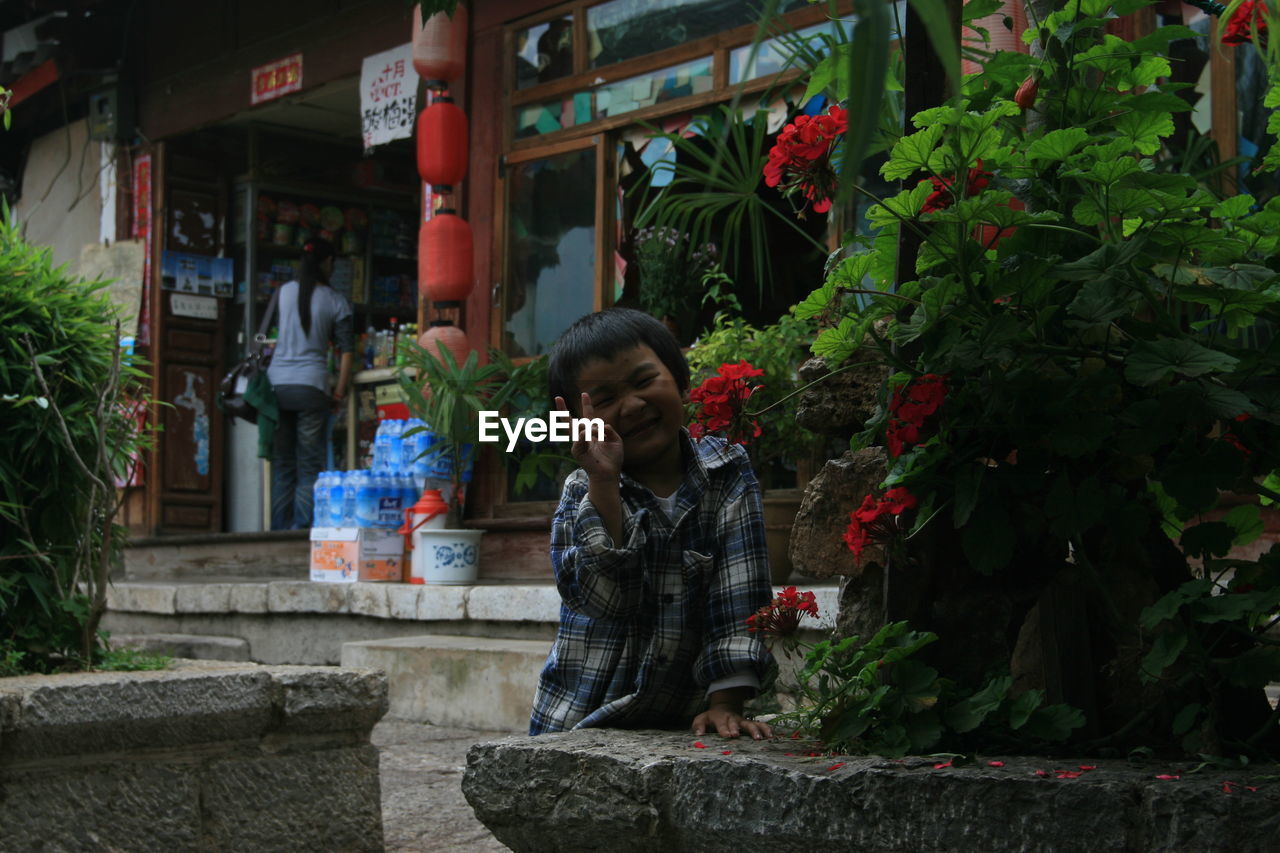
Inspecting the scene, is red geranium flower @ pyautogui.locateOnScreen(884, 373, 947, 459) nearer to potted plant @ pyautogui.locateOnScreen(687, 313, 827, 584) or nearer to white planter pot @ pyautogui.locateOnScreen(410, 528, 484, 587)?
potted plant @ pyautogui.locateOnScreen(687, 313, 827, 584)

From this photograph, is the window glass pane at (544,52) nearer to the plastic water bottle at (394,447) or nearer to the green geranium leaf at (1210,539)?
the plastic water bottle at (394,447)

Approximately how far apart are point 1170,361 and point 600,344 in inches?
43.5

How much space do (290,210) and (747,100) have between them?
17.6 feet

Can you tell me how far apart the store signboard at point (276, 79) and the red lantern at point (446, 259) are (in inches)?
87.6

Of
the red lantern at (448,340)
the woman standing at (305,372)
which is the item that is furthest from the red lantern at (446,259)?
the woman standing at (305,372)

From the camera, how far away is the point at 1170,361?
5.19 feet

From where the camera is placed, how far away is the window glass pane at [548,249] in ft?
25.1

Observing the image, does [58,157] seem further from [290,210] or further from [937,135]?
[937,135]

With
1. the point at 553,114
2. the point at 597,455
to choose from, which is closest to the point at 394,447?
the point at 553,114

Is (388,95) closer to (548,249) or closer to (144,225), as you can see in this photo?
(548,249)

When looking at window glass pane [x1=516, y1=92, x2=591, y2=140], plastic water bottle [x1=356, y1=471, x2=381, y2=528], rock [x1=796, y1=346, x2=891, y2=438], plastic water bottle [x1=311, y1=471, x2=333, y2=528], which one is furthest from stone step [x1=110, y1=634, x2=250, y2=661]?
rock [x1=796, y1=346, x2=891, y2=438]

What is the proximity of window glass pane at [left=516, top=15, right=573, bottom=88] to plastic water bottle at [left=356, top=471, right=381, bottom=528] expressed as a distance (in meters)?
2.37

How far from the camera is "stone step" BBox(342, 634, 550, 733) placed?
550 centimetres

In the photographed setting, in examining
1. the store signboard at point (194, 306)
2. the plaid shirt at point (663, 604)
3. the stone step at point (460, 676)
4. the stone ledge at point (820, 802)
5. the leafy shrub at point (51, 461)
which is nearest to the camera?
the stone ledge at point (820, 802)
